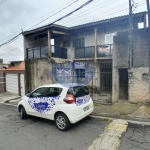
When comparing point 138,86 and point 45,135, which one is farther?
point 138,86

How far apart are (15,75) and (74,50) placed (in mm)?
6481

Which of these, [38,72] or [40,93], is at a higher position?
[38,72]

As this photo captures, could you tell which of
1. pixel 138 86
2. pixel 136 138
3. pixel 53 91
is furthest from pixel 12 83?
pixel 136 138

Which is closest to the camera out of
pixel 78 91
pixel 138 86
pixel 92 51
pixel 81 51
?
pixel 78 91

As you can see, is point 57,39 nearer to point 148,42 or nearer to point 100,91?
point 100,91

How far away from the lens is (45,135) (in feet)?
14.1

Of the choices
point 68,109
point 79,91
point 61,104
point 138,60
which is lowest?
point 68,109

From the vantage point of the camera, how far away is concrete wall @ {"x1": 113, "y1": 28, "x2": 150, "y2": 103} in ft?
21.8

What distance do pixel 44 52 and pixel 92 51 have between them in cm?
432

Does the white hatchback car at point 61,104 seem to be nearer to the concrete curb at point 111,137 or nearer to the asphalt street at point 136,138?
the concrete curb at point 111,137

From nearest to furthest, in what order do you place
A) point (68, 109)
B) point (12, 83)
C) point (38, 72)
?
point (68, 109)
point (38, 72)
point (12, 83)

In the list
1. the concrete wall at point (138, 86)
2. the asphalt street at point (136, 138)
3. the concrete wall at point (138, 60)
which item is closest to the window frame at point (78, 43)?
the concrete wall at point (138, 60)

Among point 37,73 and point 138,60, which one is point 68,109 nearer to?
point 138,60

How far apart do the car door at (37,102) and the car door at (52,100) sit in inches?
8.9
